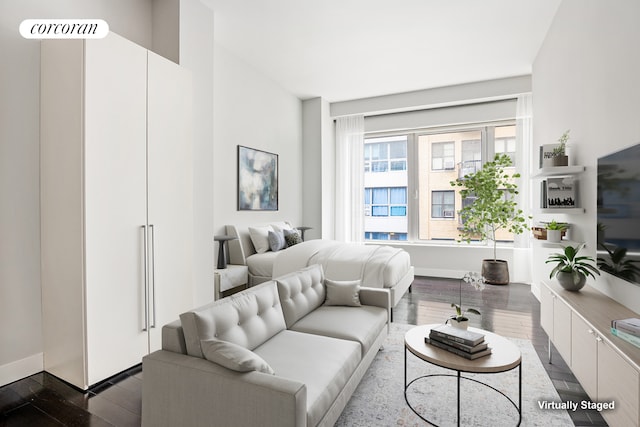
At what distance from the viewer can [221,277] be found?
3.75 meters

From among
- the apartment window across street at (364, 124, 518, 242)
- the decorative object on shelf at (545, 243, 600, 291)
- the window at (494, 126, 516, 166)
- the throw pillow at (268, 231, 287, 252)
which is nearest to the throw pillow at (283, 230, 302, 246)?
the throw pillow at (268, 231, 287, 252)

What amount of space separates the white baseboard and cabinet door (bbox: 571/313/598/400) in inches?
135

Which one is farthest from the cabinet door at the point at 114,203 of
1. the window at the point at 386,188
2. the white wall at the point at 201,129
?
the window at the point at 386,188

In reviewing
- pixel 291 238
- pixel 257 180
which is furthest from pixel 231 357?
pixel 257 180

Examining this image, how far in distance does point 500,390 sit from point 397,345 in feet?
2.83

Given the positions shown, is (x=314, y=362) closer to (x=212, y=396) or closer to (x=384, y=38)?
(x=212, y=396)

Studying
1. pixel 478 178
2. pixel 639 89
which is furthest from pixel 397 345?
pixel 478 178

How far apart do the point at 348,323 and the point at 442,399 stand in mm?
721

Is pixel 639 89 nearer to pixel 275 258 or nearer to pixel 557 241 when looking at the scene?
pixel 557 241

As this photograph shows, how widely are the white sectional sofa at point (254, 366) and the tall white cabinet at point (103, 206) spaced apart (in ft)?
2.98

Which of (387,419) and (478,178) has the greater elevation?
(478,178)

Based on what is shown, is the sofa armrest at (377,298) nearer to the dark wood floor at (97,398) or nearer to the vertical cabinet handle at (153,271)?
the dark wood floor at (97,398)

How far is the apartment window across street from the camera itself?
5.76m

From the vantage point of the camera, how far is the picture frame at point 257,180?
4656 millimetres
